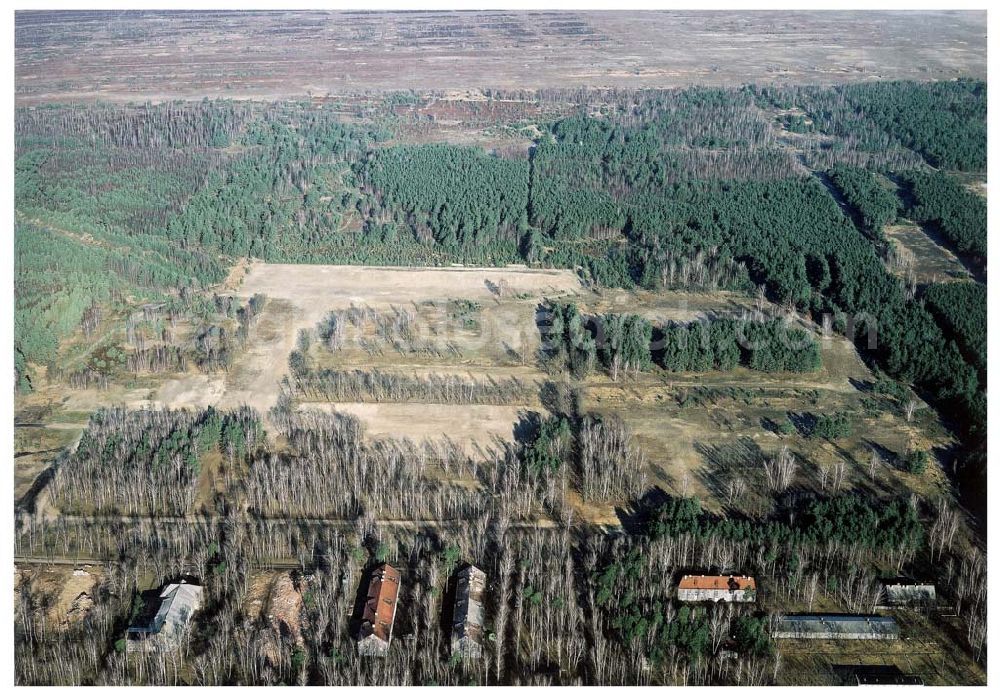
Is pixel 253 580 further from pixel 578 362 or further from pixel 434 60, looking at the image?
pixel 434 60

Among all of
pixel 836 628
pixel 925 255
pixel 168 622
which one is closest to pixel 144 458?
pixel 168 622

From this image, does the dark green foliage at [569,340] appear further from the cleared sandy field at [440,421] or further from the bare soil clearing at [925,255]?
the bare soil clearing at [925,255]

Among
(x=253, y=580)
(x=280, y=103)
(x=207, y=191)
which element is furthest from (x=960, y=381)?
(x=280, y=103)

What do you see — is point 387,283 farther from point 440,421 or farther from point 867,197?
point 867,197

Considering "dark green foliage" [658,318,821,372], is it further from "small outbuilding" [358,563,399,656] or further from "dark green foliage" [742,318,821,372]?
"small outbuilding" [358,563,399,656]

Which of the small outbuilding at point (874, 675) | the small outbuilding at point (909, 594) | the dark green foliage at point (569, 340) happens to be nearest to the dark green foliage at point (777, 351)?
the dark green foliage at point (569, 340)

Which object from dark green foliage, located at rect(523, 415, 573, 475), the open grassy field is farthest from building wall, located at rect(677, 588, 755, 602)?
the open grassy field
